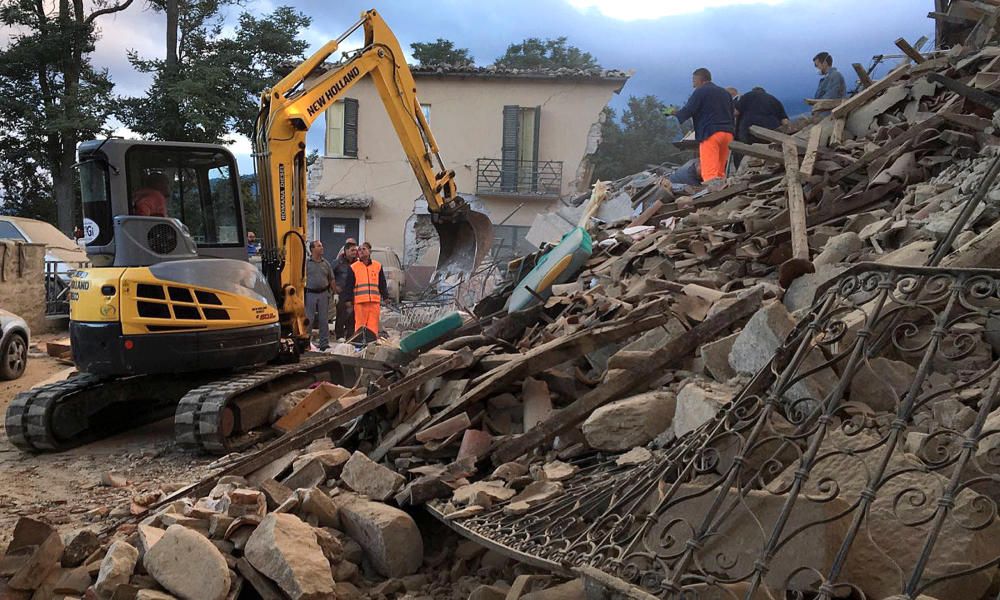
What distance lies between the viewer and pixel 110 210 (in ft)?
21.6

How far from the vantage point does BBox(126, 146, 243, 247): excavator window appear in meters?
6.70

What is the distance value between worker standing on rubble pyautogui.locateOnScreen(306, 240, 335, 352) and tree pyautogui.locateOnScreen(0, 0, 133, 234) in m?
15.0

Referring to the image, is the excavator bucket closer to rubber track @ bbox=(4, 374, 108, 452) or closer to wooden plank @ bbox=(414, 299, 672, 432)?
rubber track @ bbox=(4, 374, 108, 452)

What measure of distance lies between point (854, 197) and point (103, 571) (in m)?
6.39

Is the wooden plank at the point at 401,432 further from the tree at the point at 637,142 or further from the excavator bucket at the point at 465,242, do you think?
the tree at the point at 637,142

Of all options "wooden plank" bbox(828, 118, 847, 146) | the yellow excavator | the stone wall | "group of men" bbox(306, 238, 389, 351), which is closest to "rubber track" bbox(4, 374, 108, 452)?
the yellow excavator

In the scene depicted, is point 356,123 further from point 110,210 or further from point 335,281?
point 110,210

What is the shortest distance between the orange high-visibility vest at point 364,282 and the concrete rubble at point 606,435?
164 inches

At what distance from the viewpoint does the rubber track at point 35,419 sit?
6.38 m

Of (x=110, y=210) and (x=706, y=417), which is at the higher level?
(x=110, y=210)

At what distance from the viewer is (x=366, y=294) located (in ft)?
37.1

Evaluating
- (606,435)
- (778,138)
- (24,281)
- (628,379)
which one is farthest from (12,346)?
(778,138)

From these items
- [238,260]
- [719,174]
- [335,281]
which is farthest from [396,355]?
[719,174]

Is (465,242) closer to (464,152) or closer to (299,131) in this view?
(299,131)
